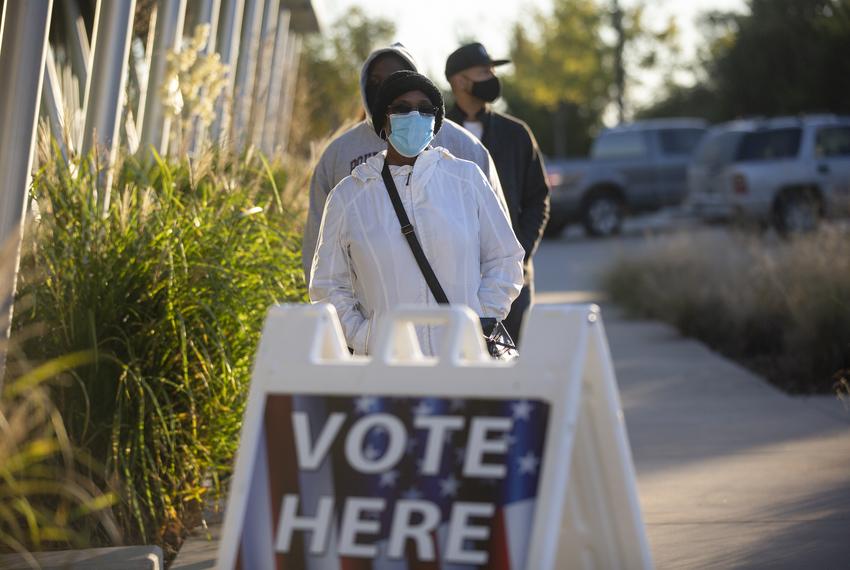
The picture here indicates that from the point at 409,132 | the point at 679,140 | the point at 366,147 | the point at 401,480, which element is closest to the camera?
the point at 401,480

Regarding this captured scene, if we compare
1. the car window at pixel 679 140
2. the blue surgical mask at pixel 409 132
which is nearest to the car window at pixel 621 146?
the car window at pixel 679 140

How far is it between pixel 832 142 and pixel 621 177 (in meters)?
4.22

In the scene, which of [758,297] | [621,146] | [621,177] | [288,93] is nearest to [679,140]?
[621,146]

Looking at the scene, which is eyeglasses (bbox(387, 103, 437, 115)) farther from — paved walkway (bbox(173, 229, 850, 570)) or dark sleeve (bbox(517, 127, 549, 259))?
dark sleeve (bbox(517, 127, 549, 259))

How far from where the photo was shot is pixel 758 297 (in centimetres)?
1110

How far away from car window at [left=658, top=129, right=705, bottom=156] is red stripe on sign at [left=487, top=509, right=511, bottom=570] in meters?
23.2

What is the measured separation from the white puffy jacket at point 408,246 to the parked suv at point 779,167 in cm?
1735

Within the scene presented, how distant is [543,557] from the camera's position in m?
3.21

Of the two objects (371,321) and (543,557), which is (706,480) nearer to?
(371,321)

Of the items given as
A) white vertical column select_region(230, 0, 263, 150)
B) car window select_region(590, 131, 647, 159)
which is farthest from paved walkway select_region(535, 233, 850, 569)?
car window select_region(590, 131, 647, 159)

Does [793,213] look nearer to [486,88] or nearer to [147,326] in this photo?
[486,88]

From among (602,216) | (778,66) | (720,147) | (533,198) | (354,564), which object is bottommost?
(602,216)

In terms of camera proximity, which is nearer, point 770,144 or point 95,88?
point 95,88

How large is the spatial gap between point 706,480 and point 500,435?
3.55m
